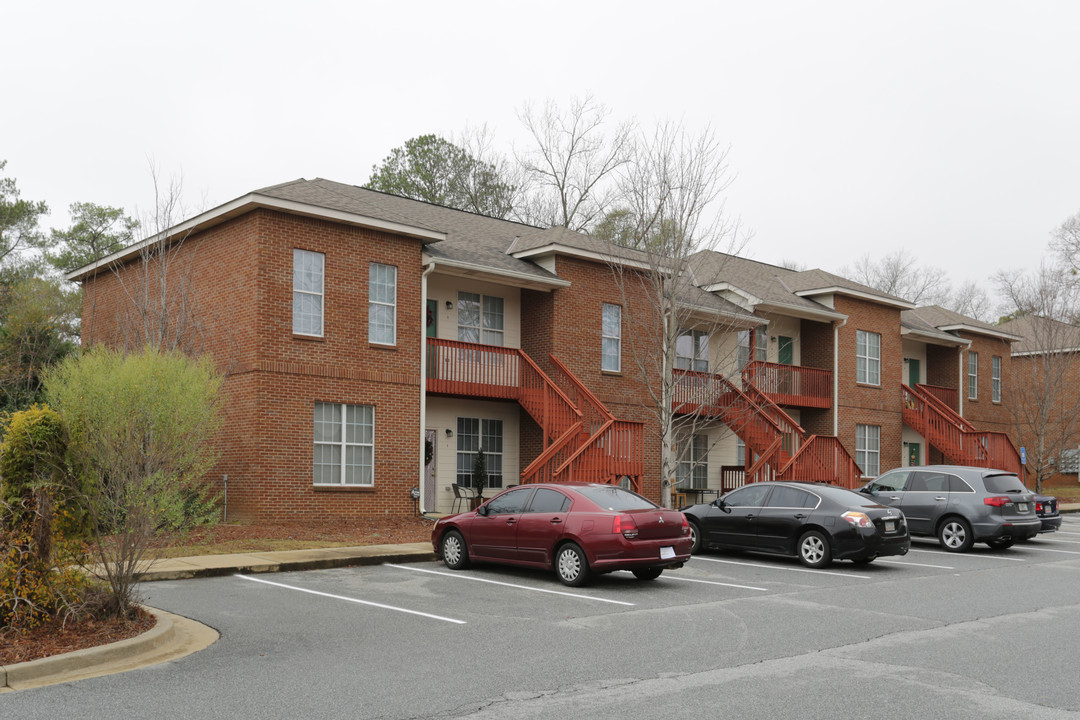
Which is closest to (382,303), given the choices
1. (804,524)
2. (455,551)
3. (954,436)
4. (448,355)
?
(448,355)

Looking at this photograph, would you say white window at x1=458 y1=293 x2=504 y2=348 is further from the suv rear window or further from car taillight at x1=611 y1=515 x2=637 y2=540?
car taillight at x1=611 y1=515 x2=637 y2=540

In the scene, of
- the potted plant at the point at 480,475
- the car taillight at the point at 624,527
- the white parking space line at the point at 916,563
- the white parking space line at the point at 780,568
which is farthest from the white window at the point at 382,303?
the white parking space line at the point at 916,563

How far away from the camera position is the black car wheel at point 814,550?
15586 millimetres

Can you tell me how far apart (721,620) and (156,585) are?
23.5 ft

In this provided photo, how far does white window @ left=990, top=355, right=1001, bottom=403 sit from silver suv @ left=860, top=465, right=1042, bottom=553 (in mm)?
21989

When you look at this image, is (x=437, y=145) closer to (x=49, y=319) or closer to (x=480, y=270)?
(x=49, y=319)

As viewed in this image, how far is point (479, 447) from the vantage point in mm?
24078

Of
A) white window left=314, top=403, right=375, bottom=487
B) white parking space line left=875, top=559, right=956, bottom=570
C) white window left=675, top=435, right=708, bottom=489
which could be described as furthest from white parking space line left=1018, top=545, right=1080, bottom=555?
white window left=314, top=403, right=375, bottom=487

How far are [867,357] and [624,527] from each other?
22.8 m

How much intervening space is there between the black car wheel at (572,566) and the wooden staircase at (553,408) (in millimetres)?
6943

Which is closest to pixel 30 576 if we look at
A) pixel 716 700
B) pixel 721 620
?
pixel 716 700

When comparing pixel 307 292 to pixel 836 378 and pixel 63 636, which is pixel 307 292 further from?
pixel 836 378

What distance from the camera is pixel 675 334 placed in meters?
22.7

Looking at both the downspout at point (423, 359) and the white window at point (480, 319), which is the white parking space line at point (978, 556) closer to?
the downspout at point (423, 359)
